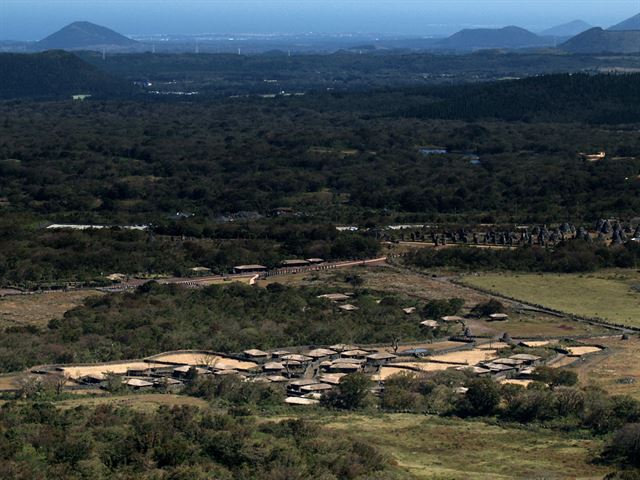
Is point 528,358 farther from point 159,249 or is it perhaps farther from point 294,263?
point 159,249

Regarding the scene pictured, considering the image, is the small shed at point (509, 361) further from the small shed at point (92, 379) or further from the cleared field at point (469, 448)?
the small shed at point (92, 379)

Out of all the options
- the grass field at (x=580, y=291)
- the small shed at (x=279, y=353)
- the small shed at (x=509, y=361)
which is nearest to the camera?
the small shed at (x=509, y=361)

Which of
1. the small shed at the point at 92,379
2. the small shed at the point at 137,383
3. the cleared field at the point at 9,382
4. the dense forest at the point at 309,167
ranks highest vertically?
the cleared field at the point at 9,382

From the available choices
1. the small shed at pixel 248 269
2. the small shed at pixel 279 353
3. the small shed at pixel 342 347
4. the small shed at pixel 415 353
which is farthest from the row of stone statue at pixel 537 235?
the small shed at pixel 279 353

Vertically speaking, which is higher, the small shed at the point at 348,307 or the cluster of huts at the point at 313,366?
the cluster of huts at the point at 313,366

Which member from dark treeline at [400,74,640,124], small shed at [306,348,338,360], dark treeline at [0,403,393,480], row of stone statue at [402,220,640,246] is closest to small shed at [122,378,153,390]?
small shed at [306,348,338,360]

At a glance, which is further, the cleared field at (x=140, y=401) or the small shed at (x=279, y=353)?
the small shed at (x=279, y=353)

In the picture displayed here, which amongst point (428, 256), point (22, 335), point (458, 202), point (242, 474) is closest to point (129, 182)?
point (458, 202)

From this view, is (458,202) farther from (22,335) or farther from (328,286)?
(22,335)
